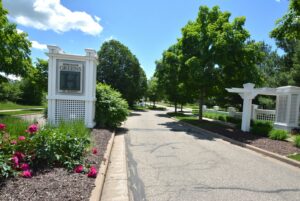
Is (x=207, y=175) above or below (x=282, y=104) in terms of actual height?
below

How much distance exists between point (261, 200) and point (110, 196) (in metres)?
2.92

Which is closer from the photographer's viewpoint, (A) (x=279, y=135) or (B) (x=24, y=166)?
(B) (x=24, y=166)

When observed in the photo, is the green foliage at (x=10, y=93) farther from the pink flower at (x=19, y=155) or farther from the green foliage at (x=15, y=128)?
the pink flower at (x=19, y=155)

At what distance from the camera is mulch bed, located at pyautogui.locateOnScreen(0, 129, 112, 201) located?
12.1 feet

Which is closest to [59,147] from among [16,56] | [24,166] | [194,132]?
[24,166]

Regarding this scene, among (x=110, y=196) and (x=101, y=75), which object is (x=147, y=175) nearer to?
(x=110, y=196)

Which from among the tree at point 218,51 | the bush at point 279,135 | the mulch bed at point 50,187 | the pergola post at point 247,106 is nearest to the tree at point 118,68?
the tree at point 218,51

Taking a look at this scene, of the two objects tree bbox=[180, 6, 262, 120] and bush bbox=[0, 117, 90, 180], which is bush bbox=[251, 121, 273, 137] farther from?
bush bbox=[0, 117, 90, 180]

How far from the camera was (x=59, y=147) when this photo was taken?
5109 millimetres

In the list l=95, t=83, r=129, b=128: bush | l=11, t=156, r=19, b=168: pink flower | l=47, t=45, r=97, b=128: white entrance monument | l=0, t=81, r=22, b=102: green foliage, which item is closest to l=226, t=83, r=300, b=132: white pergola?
l=95, t=83, r=129, b=128: bush

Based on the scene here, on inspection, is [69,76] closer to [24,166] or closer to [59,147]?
[59,147]

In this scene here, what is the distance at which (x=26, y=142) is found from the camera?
4762 millimetres

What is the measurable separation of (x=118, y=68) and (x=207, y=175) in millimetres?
31464

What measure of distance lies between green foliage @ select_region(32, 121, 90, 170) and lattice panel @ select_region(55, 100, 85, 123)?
243 inches
